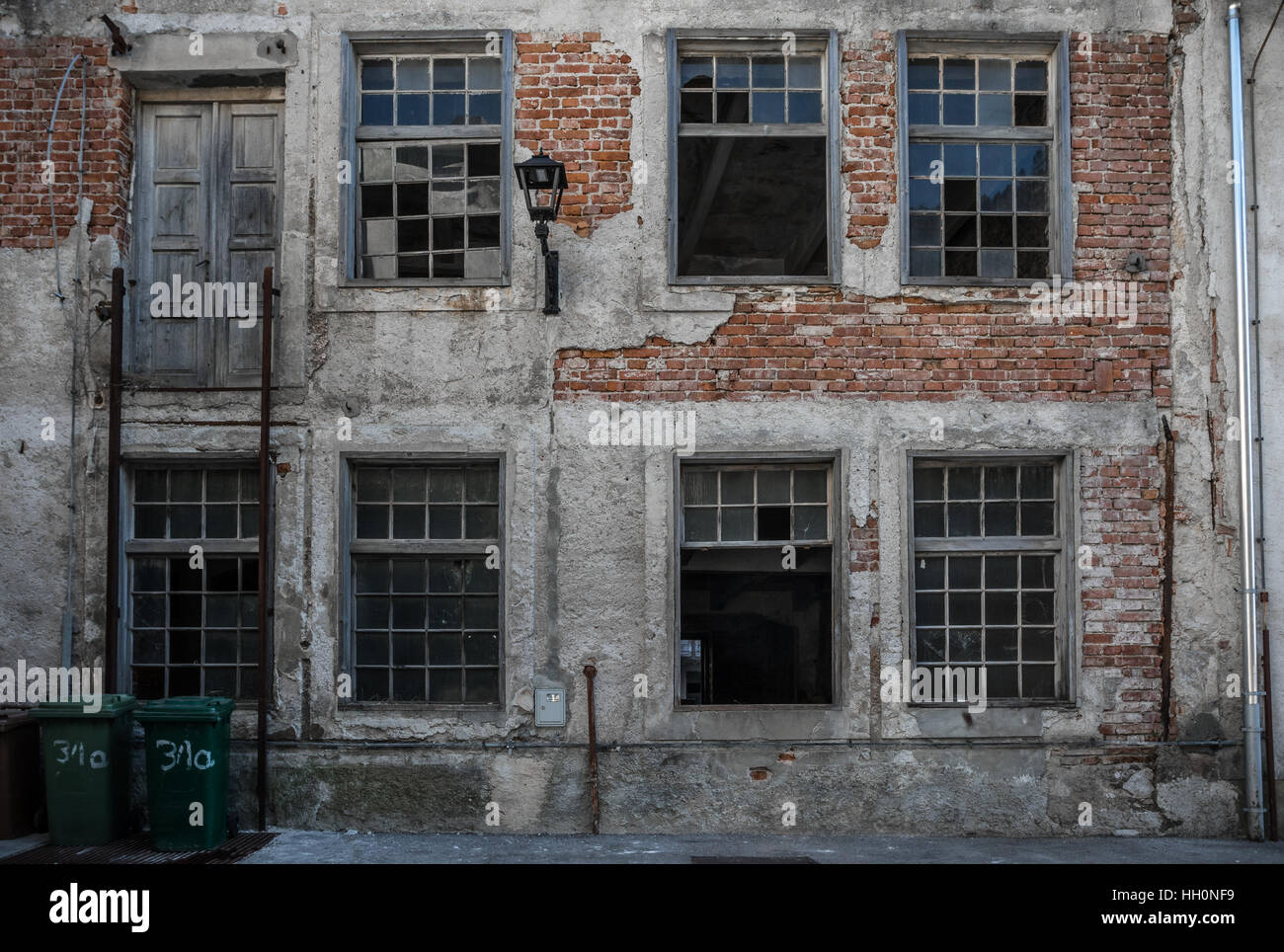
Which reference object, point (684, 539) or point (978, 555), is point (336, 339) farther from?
point (978, 555)

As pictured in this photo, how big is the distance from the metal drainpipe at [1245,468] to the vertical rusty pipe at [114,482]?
26.9 feet

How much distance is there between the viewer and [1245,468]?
7930mm

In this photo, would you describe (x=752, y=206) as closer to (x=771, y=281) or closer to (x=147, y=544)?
(x=771, y=281)

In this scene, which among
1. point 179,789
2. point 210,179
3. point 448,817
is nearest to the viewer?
point 179,789

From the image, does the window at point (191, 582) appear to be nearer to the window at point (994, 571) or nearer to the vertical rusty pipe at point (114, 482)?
the vertical rusty pipe at point (114, 482)

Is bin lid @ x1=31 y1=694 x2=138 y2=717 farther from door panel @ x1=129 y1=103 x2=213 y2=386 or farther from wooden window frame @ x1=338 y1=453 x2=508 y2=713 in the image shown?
door panel @ x1=129 y1=103 x2=213 y2=386

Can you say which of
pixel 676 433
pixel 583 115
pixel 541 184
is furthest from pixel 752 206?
pixel 676 433

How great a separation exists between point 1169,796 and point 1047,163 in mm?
4741

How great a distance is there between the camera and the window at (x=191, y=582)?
823 cm

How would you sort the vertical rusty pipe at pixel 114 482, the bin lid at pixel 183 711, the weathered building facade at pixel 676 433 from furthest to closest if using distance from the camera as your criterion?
the vertical rusty pipe at pixel 114 482 < the weathered building facade at pixel 676 433 < the bin lid at pixel 183 711

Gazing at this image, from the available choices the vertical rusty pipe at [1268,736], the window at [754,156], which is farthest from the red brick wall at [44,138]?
the vertical rusty pipe at [1268,736]

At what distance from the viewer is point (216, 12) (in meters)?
8.19

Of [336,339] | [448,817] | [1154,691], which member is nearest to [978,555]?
[1154,691]

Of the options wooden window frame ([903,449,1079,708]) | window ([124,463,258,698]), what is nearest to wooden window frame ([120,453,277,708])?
window ([124,463,258,698])
